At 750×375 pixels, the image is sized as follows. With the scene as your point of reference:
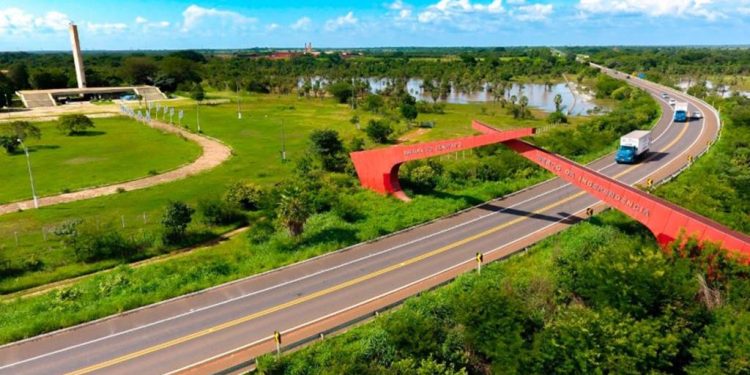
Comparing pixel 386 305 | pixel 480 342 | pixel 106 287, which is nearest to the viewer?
pixel 480 342

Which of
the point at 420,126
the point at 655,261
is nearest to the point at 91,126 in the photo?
the point at 420,126

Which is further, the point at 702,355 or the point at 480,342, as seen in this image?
the point at 480,342

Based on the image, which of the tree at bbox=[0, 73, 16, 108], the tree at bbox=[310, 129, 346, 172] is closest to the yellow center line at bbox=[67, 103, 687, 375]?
the tree at bbox=[310, 129, 346, 172]

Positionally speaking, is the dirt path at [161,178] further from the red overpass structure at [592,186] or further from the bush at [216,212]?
the red overpass structure at [592,186]

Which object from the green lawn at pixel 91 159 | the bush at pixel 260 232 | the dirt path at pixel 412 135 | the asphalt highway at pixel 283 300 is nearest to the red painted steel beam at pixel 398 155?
the asphalt highway at pixel 283 300

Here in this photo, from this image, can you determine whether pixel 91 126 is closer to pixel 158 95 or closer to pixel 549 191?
pixel 158 95
